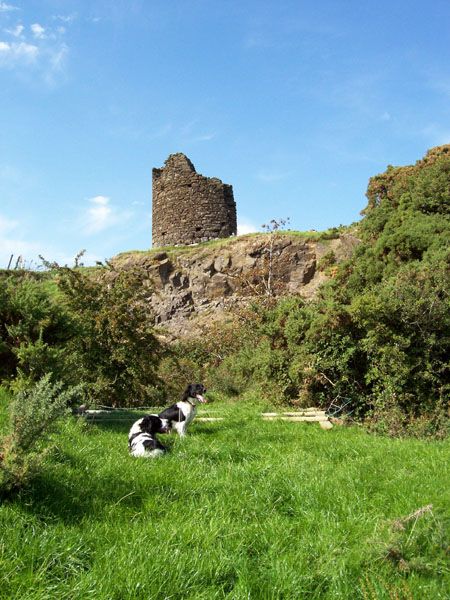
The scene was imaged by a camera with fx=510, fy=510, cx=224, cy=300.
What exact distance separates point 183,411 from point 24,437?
403 cm

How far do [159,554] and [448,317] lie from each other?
27.1 feet

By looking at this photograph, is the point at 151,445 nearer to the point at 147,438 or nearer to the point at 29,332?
the point at 147,438

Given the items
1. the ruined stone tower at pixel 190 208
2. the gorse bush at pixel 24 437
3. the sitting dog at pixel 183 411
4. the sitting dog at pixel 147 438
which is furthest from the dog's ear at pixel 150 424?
the ruined stone tower at pixel 190 208

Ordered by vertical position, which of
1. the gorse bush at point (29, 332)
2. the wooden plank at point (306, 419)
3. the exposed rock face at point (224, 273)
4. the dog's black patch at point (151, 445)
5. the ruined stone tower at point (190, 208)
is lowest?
the wooden plank at point (306, 419)

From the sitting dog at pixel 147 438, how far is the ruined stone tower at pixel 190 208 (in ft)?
74.8

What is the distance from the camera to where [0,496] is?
366 cm

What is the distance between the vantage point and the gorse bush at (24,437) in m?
3.68

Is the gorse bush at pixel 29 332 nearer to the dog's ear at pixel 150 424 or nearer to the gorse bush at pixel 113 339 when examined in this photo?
the dog's ear at pixel 150 424

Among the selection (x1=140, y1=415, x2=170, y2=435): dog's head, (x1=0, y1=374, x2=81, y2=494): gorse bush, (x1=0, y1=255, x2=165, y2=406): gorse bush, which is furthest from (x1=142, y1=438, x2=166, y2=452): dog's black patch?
(x1=0, y1=255, x2=165, y2=406): gorse bush

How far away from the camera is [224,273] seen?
26859mm

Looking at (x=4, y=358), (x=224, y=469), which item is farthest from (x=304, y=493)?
(x=4, y=358)

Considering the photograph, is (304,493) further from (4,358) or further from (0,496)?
(4,358)

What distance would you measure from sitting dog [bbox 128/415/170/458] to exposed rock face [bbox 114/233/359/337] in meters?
16.6

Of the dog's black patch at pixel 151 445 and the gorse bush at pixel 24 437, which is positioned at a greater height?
the gorse bush at pixel 24 437
